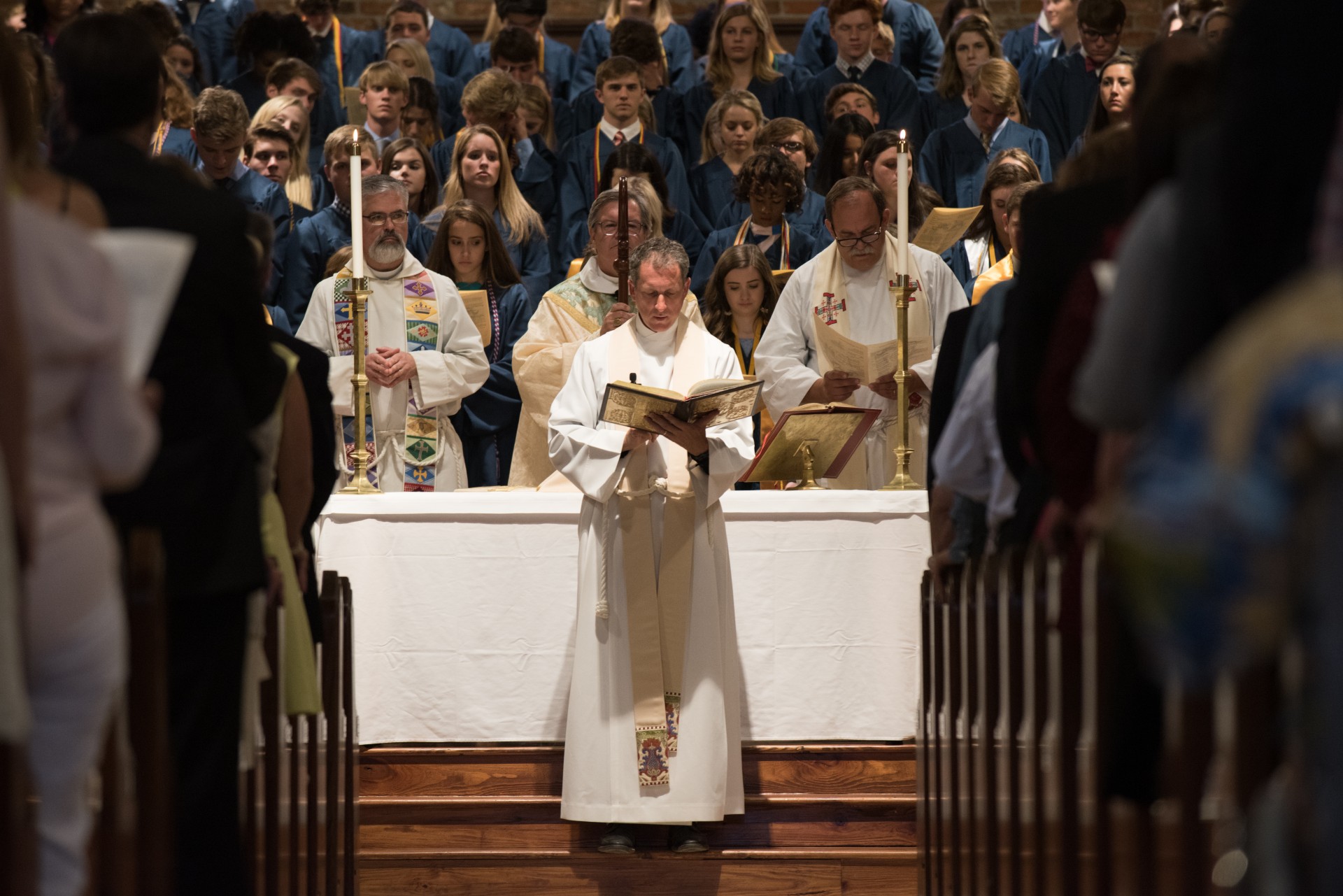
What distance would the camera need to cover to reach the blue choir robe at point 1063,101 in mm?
10828

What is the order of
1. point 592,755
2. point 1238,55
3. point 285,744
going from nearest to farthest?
point 1238,55 → point 285,744 → point 592,755

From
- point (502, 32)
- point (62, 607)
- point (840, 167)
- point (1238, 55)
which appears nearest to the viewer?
point (1238, 55)

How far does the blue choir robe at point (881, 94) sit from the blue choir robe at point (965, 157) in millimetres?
985

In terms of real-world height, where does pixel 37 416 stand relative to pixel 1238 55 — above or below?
below

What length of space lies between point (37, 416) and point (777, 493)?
4214 millimetres

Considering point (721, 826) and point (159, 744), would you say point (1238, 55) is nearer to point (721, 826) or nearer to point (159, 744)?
point (159, 744)

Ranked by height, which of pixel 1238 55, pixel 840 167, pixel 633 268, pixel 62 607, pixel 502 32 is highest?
pixel 502 32

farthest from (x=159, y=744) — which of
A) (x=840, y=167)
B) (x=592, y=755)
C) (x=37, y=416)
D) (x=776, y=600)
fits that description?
(x=840, y=167)

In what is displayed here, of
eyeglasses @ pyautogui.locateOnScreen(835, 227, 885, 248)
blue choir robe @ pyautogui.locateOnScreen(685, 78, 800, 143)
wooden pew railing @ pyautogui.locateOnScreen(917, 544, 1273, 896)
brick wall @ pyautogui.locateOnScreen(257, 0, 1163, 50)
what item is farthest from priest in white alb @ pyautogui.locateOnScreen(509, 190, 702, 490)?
brick wall @ pyautogui.locateOnScreen(257, 0, 1163, 50)

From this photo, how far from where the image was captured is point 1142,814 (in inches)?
120

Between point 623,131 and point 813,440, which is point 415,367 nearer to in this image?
point 813,440

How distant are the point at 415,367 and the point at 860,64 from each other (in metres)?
5.11

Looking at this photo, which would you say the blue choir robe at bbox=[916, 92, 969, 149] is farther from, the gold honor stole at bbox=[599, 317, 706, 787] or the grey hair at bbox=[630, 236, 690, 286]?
the gold honor stole at bbox=[599, 317, 706, 787]

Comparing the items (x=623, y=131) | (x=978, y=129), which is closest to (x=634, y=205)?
(x=623, y=131)
